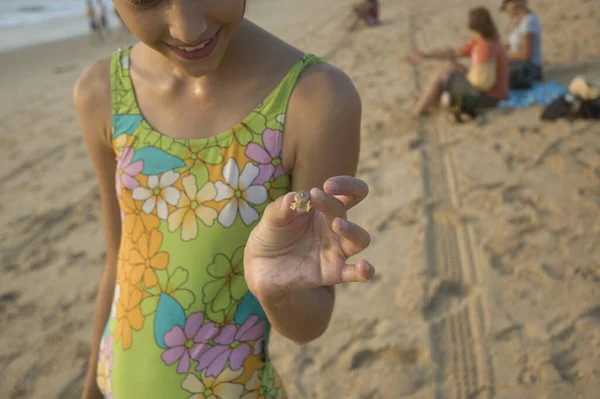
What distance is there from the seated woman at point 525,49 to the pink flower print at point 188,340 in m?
5.87

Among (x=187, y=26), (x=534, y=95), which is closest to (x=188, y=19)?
(x=187, y=26)

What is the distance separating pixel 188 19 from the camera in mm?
1087

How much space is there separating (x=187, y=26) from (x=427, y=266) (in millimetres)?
2638

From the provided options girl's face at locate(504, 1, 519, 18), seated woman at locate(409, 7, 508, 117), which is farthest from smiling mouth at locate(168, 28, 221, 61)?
girl's face at locate(504, 1, 519, 18)

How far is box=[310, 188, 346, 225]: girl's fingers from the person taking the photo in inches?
34.2

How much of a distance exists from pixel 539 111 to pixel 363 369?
3910 millimetres

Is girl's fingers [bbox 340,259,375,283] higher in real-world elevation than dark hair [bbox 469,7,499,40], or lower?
higher

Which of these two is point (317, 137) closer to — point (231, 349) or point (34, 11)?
point (231, 349)

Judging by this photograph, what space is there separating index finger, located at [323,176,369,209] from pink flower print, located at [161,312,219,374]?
531 millimetres

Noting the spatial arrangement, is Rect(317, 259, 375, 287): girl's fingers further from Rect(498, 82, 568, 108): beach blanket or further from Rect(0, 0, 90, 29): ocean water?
Rect(0, 0, 90, 29): ocean water

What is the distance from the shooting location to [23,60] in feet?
45.5

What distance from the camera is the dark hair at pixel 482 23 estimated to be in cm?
571

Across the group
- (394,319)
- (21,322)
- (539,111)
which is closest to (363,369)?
(394,319)

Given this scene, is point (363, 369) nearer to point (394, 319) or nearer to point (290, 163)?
point (394, 319)
